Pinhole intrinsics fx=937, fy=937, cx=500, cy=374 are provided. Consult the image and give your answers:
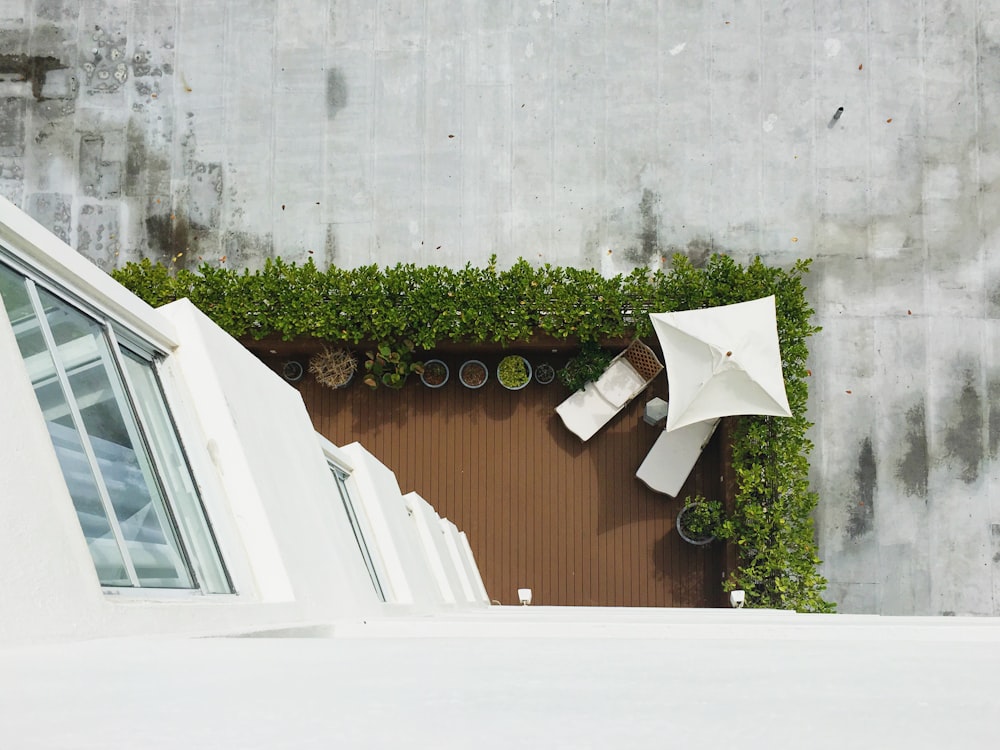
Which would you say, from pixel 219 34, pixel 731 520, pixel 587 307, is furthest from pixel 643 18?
pixel 731 520

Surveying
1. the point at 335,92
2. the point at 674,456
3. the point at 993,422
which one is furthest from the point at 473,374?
the point at 993,422

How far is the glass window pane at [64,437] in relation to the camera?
2543 millimetres

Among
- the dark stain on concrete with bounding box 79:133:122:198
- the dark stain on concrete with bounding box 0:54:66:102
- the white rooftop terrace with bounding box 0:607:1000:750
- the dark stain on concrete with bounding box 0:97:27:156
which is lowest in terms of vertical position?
the white rooftop terrace with bounding box 0:607:1000:750

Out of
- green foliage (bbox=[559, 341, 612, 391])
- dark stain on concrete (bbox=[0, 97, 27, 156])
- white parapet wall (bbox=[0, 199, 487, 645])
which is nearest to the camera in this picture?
white parapet wall (bbox=[0, 199, 487, 645])

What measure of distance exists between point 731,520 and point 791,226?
385cm

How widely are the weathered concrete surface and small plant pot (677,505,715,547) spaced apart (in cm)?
146

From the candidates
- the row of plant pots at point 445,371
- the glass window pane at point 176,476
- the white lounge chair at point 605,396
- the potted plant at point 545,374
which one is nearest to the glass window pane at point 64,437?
the glass window pane at point 176,476

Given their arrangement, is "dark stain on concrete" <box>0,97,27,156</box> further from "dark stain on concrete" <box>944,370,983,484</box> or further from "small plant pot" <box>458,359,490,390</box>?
"dark stain on concrete" <box>944,370,983,484</box>

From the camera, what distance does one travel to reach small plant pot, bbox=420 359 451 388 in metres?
12.2

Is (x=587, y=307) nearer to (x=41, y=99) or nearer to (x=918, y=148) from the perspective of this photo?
(x=918, y=148)

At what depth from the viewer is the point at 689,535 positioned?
11.7m

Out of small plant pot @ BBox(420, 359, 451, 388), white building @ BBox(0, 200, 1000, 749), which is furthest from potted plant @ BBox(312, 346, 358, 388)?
white building @ BBox(0, 200, 1000, 749)

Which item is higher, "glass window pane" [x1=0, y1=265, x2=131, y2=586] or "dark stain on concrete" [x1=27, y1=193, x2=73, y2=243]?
"dark stain on concrete" [x1=27, y1=193, x2=73, y2=243]

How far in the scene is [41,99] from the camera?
1245cm
